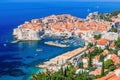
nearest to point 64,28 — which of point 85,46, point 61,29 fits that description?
point 61,29

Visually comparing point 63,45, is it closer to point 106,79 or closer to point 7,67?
point 7,67

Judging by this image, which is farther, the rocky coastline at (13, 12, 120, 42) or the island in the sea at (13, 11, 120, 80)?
the rocky coastline at (13, 12, 120, 42)

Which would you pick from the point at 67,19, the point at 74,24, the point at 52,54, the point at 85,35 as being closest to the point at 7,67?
the point at 52,54

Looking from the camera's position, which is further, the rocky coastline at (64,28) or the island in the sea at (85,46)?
the rocky coastline at (64,28)

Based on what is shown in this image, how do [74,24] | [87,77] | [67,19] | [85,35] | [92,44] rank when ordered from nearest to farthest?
1. [87,77]
2. [92,44]
3. [85,35]
4. [74,24]
5. [67,19]

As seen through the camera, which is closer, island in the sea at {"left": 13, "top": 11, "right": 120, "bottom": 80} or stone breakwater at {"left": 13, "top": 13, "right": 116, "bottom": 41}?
island in the sea at {"left": 13, "top": 11, "right": 120, "bottom": 80}

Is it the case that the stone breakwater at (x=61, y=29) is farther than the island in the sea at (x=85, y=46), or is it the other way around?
the stone breakwater at (x=61, y=29)
